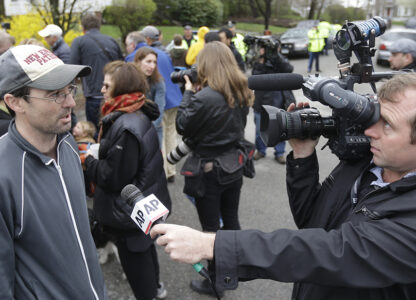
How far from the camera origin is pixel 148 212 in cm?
124

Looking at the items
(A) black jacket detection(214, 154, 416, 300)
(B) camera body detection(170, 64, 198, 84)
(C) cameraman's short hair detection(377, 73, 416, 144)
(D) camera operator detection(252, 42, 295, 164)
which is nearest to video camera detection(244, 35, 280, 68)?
(D) camera operator detection(252, 42, 295, 164)

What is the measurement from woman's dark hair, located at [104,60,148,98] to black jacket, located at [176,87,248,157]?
19.0 inches

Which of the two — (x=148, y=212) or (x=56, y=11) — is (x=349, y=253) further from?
(x=56, y=11)

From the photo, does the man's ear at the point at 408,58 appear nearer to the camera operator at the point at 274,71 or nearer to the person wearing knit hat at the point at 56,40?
the camera operator at the point at 274,71

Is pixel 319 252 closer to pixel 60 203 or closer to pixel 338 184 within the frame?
pixel 338 184

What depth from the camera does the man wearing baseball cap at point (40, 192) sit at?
1.53m

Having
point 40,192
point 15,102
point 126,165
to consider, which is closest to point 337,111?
point 40,192

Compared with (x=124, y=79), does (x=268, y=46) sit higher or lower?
lower

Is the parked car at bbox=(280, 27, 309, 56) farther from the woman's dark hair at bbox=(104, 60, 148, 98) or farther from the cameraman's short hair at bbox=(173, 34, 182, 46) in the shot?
the woman's dark hair at bbox=(104, 60, 148, 98)

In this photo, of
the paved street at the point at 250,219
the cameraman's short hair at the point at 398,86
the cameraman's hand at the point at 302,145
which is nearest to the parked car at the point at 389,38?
the paved street at the point at 250,219

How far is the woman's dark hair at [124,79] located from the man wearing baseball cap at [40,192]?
2.40ft

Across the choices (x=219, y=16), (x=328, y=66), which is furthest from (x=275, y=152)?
(x=219, y=16)

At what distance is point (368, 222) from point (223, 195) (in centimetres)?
218

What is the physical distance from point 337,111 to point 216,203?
1.93 metres
